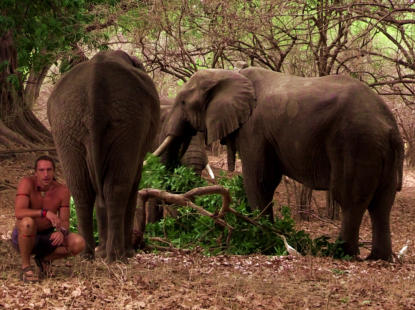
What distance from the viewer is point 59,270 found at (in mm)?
6352

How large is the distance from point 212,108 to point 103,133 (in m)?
4.15

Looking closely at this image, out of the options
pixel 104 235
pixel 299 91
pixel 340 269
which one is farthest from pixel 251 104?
pixel 104 235

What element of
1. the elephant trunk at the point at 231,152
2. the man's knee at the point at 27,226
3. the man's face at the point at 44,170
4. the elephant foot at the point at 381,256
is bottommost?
the elephant foot at the point at 381,256

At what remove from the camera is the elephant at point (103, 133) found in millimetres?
6480

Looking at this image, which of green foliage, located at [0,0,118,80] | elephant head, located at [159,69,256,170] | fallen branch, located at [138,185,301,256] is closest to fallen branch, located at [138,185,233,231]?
fallen branch, located at [138,185,301,256]

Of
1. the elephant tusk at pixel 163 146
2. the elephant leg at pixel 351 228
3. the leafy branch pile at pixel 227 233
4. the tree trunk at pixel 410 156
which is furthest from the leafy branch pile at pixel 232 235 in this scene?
the tree trunk at pixel 410 156

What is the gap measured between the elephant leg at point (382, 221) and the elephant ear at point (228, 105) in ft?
7.49

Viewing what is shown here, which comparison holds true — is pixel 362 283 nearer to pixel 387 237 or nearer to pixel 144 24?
pixel 387 237

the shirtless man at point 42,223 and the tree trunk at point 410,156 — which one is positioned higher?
the tree trunk at point 410,156

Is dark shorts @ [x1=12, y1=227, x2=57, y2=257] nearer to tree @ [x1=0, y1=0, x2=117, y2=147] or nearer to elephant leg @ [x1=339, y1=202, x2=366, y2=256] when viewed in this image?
elephant leg @ [x1=339, y1=202, x2=366, y2=256]

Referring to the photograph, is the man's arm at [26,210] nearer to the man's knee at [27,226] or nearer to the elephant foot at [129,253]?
the man's knee at [27,226]

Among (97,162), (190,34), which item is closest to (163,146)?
(97,162)

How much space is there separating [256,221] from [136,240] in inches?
65.3

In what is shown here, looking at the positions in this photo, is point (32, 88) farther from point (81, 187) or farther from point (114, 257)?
point (114, 257)
